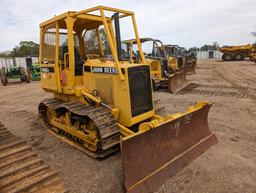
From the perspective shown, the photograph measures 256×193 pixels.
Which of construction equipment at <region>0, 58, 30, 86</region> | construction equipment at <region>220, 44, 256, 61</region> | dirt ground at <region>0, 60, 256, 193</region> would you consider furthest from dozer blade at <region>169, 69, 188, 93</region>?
construction equipment at <region>220, 44, 256, 61</region>

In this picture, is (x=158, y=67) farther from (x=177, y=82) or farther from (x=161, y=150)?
(x=161, y=150)

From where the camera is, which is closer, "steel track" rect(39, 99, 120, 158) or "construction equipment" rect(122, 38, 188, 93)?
"steel track" rect(39, 99, 120, 158)

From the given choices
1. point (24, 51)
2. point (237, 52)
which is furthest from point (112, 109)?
point (24, 51)

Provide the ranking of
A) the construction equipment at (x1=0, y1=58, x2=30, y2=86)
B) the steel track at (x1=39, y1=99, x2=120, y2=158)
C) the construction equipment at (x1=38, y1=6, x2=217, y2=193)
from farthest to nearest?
1. the construction equipment at (x1=0, y1=58, x2=30, y2=86)
2. the steel track at (x1=39, y1=99, x2=120, y2=158)
3. the construction equipment at (x1=38, y1=6, x2=217, y2=193)

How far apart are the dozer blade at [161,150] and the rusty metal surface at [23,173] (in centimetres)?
96

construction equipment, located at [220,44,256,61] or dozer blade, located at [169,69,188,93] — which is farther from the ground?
construction equipment, located at [220,44,256,61]

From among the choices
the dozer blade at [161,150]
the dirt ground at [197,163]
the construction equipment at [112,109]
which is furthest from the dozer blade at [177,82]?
the dozer blade at [161,150]

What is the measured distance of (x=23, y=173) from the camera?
2.79 meters

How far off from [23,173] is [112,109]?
176 centimetres

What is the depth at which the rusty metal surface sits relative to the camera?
8.57 ft

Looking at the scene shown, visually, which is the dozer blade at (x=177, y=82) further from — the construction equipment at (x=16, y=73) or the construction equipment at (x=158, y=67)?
the construction equipment at (x=16, y=73)

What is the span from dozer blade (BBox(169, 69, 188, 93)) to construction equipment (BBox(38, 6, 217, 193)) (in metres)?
5.21

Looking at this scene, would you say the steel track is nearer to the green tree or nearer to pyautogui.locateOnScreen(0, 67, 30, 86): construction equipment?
pyautogui.locateOnScreen(0, 67, 30, 86): construction equipment

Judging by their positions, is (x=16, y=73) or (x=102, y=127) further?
(x=16, y=73)
